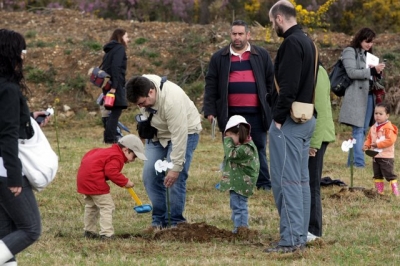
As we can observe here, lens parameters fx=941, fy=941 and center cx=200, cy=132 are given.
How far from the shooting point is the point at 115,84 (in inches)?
595

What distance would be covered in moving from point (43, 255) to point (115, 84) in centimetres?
751

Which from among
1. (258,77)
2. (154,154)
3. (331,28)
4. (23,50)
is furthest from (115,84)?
(331,28)

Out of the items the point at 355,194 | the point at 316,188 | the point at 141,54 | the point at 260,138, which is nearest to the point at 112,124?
the point at 260,138

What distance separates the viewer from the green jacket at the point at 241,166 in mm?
8625

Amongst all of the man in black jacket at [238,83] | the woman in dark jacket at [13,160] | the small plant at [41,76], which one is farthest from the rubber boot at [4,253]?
the small plant at [41,76]

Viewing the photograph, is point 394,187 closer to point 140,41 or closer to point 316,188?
point 316,188

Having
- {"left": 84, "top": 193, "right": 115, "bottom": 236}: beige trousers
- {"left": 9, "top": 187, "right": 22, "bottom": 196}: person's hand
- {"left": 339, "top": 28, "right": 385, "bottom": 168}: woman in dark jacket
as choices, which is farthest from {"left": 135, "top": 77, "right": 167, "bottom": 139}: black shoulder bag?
{"left": 339, "top": 28, "right": 385, "bottom": 168}: woman in dark jacket

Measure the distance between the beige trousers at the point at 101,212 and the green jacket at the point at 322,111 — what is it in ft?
6.41

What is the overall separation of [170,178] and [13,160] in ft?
8.83

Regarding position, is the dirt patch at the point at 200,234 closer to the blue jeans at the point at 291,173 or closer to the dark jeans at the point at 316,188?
the dark jeans at the point at 316,188

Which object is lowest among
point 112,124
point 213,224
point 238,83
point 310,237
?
point 112,124

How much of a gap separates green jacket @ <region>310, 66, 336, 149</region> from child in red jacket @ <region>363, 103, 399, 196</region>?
335cm

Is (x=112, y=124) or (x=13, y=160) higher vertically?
(x=13, y=160)

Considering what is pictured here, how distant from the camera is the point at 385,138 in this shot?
11.2 metres
